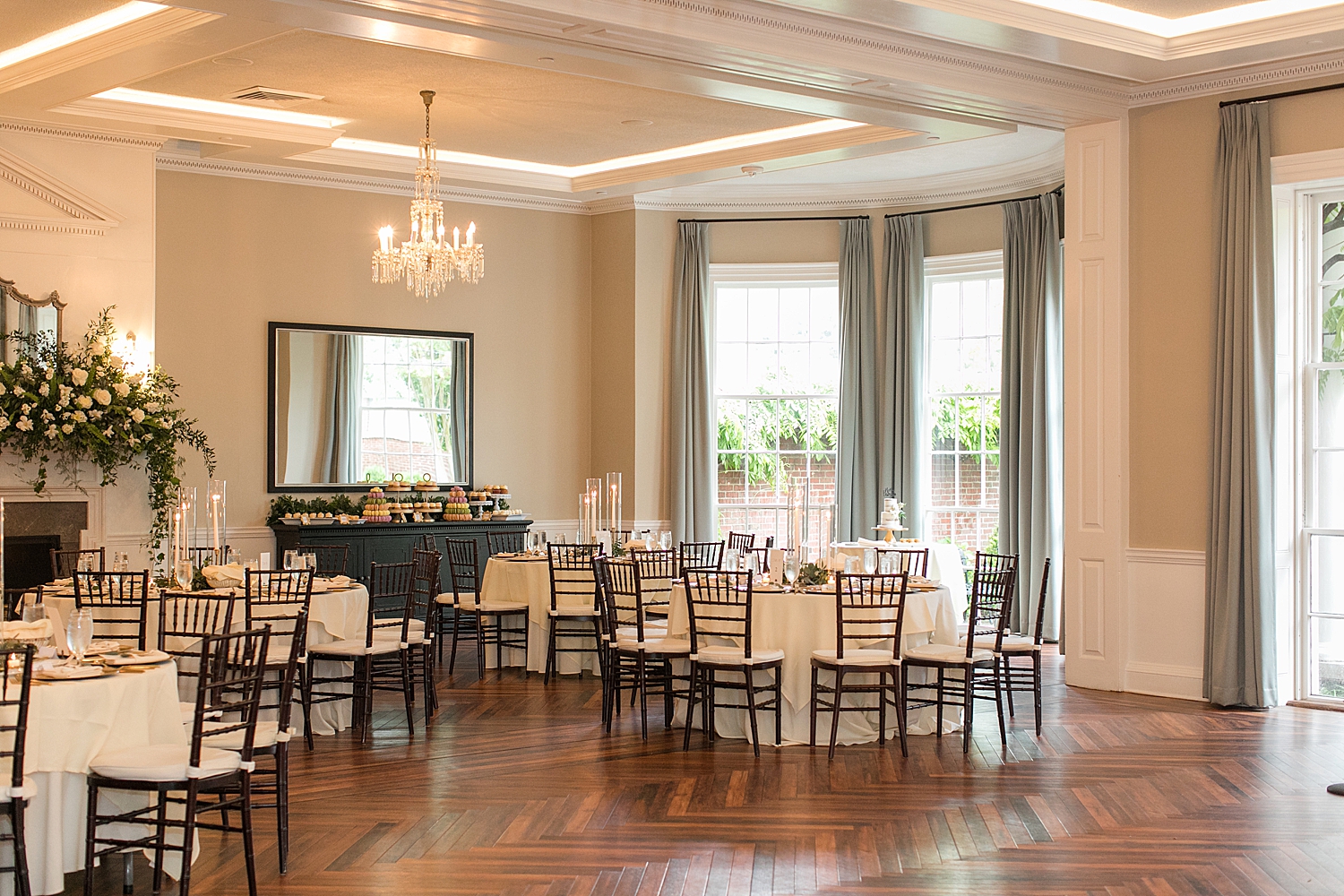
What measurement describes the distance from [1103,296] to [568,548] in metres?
4.27

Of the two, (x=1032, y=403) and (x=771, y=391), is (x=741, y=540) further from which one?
(x=1032, y=403)

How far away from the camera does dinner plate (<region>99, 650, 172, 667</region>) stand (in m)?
4.98

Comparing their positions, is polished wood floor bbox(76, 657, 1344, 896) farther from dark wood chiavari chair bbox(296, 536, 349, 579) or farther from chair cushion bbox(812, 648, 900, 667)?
dark wood chiavari chair bbox(296, 536, 349, 579)

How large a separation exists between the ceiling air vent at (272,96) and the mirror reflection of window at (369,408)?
241cm

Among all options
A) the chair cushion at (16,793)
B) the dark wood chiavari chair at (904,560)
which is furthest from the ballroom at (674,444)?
the dark wood chiavari chair at (904,560)

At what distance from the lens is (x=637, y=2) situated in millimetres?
6801

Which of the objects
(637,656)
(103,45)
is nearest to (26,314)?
(103,45)

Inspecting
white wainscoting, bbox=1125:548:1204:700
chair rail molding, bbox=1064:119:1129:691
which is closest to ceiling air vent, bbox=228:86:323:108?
chair rail molding, bbox=1064:119:1129:691

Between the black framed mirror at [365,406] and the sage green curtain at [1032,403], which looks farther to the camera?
the black framed mirror at [365,406]

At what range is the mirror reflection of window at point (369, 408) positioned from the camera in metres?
11.3

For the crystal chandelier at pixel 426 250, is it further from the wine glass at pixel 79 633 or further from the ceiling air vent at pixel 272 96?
the wine glass at pixel 79 633

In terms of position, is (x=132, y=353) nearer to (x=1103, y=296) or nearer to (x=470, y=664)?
(x=470, y=664)

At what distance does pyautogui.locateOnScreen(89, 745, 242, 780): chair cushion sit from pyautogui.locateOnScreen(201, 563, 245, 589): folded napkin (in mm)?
3208

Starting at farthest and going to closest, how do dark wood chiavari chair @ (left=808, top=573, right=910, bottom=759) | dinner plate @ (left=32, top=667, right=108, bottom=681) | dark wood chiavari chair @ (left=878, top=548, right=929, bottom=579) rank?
dark wood chiavari chair @ (left=878, top=548, right=929, bottom=579) → dark wood chiavari chair @ (left=808, top=573, right=910, bottom=759) → dinner plate @ (left=32, top=667, right=108, bottom=681)
